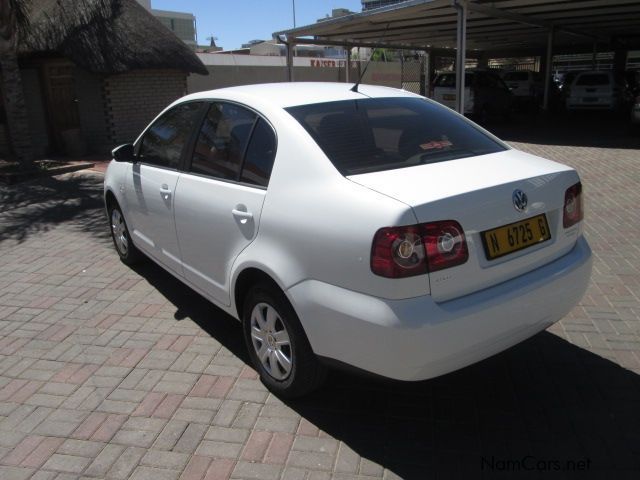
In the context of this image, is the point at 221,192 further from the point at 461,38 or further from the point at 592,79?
the point at 592,79

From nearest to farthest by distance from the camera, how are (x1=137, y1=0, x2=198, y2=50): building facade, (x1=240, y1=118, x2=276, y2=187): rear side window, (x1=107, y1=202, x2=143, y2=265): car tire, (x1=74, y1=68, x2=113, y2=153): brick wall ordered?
(x1=240, y1=118, x2=276, y2=187): rear side window
(x1=107, y1=202, x2=143, y2=265): car tire
(x1=74, y1=68, x2=113, y2=153): brick wall
(x1=137, y1=0, x2=198, y2=50): building facade

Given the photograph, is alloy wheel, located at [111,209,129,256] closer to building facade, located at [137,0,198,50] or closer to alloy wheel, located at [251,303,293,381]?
alloy wheel, located at [251,303,293,381]

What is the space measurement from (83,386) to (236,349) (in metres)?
0.99

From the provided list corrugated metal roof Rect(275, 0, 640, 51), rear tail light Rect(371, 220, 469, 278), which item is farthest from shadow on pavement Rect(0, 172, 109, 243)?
corrugated metal roof Rect(275, 0, 640, 51)

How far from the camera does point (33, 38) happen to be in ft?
41.0

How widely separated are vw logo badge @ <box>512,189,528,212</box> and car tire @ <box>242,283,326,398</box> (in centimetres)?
124

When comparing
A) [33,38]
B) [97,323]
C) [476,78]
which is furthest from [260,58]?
[97,323]

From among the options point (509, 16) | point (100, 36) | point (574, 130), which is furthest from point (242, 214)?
point (509, 16)

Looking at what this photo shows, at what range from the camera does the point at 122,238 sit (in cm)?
A: 552

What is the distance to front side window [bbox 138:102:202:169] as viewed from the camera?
4082 mm

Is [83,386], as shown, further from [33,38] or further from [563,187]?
[33,38]

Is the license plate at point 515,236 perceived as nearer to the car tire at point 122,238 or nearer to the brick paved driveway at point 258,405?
the brick paved driveway at point 258,405

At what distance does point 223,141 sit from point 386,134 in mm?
1048

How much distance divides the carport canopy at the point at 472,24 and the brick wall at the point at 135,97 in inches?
225
